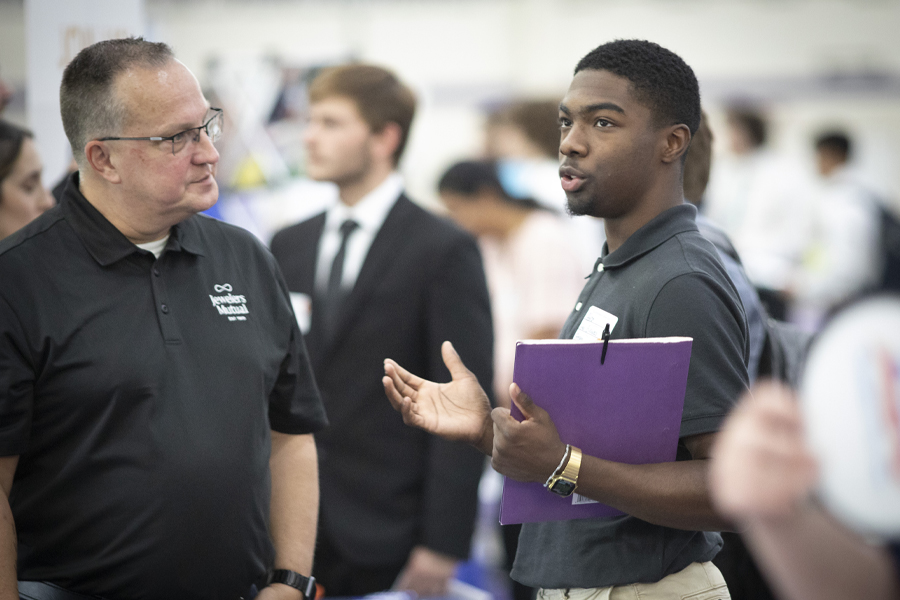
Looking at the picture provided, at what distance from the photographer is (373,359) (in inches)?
102

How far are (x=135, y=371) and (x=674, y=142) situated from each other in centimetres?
111

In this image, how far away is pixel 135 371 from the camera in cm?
153

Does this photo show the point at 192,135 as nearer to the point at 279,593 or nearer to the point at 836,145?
the point at 279,593

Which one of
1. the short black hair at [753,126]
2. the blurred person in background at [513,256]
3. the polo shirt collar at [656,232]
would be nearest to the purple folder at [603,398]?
the polo shirt collar at [656,232]

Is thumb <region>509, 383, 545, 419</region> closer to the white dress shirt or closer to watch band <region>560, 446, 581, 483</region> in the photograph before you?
watch band <region>560, 446, 581, 483</region>

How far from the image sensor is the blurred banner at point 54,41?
2.24 metres

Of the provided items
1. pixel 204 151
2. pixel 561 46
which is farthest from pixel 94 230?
pixel 561 46

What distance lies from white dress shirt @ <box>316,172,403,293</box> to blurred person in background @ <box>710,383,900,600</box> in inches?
75.8

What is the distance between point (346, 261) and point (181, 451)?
1.26 m

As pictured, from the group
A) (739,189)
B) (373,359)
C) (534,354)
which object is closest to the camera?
(534,354)

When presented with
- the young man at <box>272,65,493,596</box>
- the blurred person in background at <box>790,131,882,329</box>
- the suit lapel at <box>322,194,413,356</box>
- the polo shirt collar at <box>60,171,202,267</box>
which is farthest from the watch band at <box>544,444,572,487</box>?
the blurred person in background at <box>790,131,882,329</box>

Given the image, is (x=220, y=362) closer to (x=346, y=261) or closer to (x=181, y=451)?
(x=181, y=451)

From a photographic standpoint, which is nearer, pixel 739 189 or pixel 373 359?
pixel 373 359

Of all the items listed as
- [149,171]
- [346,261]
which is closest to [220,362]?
[149,171]
